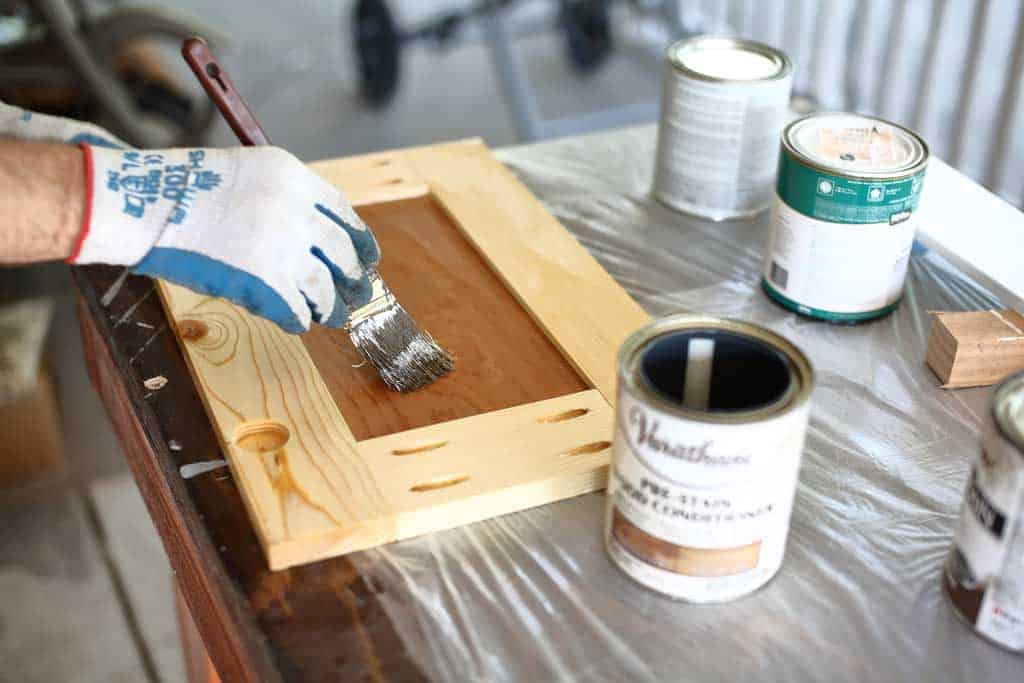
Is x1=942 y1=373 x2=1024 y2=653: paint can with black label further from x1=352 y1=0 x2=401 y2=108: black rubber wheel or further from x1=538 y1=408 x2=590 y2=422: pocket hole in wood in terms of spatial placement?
x1=352 y1=0 x2=401 y2=108: black rubber wheel

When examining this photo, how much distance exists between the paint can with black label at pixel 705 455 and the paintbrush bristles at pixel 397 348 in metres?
0.23

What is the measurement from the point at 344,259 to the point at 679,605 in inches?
15.5

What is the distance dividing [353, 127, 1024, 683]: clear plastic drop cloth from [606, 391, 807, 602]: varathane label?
0.03 meters

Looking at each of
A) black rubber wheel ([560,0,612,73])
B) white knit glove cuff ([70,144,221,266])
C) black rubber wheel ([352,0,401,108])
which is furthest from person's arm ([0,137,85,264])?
black rubber wheel ([560,0,612,73])

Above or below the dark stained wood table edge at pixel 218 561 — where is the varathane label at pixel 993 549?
above

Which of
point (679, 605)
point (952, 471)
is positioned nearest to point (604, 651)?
point (679, 605)

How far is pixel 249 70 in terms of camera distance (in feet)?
12.8

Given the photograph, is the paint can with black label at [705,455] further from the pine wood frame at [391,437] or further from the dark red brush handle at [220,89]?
the dark red brush handle at [220,89]

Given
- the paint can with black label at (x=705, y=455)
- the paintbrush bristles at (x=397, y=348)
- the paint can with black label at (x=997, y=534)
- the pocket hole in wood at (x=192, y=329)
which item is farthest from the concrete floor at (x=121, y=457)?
the paint can with black label at (x=997, y=534)

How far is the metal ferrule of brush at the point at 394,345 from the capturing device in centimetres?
98

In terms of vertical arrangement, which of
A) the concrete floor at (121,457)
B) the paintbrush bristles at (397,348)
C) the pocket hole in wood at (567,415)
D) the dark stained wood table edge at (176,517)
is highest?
the paintbrush bristles at (397,348)

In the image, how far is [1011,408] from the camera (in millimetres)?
704

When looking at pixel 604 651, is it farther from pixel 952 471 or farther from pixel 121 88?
pixel 121 88

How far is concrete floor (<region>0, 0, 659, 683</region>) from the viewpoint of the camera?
6.20 feet
